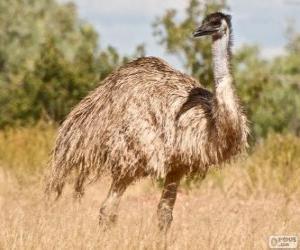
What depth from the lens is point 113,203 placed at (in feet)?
26.0

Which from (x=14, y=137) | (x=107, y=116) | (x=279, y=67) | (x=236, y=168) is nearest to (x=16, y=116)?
(x=14, y=137)

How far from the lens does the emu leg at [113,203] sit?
Result: 7.82 metres

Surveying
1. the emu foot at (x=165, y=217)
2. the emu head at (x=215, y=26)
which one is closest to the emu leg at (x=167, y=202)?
the emu foot at (x=165, y=217)

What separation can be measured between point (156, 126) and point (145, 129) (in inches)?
3.8

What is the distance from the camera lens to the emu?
24.4ft

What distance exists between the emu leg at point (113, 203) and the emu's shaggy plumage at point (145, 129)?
12 cm

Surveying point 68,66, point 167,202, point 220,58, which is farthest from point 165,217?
point 68,66

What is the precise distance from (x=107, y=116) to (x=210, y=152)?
97cm

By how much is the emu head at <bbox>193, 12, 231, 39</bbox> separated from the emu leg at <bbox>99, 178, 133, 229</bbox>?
137 cm

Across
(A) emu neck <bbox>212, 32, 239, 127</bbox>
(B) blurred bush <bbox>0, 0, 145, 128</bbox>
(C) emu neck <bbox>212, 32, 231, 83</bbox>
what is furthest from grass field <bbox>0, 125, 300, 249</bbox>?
(B) blurred bush <bbox>0, 0, 145, 128</bbox>

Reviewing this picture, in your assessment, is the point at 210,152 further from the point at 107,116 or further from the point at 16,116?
the point at 16,116

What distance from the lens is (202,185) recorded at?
39.9 ft

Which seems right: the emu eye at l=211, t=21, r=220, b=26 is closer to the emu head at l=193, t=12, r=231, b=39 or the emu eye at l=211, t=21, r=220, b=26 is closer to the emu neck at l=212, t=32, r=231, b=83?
the emu head at l=193, t=12, r=231, b=39

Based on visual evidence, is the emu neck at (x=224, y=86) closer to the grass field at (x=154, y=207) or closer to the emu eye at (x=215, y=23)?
the emu eye at (x=215, y=23)
